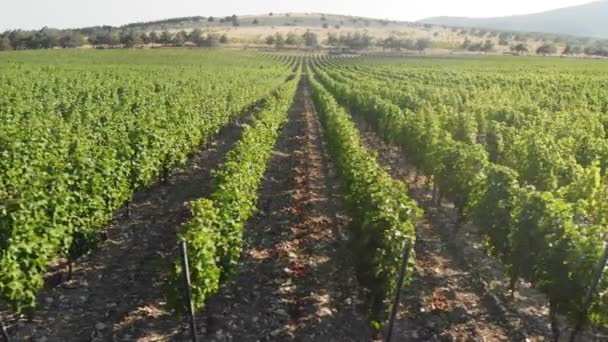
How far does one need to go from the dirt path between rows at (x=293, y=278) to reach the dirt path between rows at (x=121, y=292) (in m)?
1.29

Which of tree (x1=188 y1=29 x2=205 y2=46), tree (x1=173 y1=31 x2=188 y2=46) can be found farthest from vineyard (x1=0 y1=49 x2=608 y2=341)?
→ tree (x1=188 y1=29 x2=205 y2=46)

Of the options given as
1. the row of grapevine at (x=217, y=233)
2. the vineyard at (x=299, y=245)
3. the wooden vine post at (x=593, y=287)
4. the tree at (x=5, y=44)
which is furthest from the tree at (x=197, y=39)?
the wooden vine post at (x=593, y=287)

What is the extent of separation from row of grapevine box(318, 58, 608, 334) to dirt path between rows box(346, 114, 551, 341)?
28.5 inches

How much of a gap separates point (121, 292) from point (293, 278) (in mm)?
4035

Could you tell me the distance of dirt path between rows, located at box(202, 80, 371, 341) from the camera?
997 cm

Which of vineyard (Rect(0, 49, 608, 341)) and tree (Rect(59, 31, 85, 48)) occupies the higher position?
tree (Rect(59, 31, 85, 48))

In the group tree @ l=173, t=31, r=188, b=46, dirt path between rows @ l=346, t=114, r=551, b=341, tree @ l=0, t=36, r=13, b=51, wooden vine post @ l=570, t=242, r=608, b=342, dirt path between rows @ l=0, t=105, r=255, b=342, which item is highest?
tree @ l=173, t=31, r=188, b=46

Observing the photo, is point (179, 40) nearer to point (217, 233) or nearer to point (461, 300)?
point (217, 233)

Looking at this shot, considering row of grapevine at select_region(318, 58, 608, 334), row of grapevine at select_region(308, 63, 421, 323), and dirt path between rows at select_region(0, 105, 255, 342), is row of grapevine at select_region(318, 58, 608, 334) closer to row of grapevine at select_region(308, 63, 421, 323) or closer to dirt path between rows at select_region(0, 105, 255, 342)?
row of grapevine at select_region(308, 63, 421, 323)

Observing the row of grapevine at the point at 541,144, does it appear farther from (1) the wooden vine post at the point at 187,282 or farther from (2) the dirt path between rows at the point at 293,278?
(1) the wooden vine post at the point at 187,282

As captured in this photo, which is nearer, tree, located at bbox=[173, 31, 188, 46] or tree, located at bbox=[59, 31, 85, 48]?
tree, located at bbox=[59, 31, 85, 48]

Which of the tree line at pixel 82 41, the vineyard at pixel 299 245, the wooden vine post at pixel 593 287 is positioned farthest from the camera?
the tree line at pixel 82 41

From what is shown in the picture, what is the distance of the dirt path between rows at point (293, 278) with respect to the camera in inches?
392

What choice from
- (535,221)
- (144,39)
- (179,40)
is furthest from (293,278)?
(144,39)
